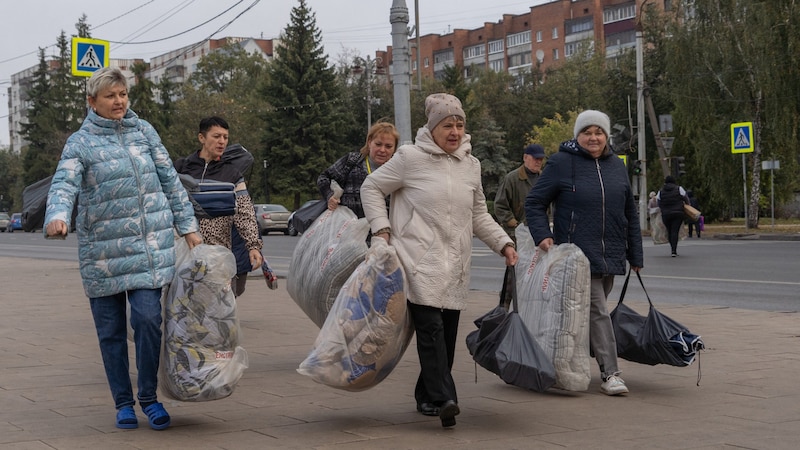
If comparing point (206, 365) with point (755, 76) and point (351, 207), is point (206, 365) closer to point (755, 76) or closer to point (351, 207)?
point (351, 207)

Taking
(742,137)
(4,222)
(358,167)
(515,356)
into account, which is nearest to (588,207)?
(515,356)

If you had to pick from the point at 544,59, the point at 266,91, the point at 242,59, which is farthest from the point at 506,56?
the point at 266,91

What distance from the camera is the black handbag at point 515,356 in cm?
586

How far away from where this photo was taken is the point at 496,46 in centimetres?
11656

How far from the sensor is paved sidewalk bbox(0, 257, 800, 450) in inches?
209

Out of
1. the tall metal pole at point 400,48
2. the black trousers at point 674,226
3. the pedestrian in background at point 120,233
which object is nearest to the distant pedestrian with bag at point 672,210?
the black trousers at point 674,226

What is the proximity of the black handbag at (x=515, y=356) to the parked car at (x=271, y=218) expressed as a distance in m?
38.6

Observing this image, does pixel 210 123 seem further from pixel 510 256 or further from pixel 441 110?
pixel 510 256

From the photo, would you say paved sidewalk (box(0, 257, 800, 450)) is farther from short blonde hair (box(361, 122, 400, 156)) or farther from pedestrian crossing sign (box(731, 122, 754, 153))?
pedestrian crossing sign (box(731, 122, 754, 153))

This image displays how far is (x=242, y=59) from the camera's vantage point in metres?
99.2

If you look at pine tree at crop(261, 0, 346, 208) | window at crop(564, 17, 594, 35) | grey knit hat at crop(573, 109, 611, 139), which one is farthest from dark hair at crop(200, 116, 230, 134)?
window at crop(564, 17, 594, 35)

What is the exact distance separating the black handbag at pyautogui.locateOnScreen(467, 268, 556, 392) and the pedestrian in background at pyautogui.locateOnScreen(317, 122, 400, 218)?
1854mm

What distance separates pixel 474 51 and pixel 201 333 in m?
116

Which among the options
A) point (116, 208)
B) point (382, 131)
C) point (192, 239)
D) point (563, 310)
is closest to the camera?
point (116, 208)
